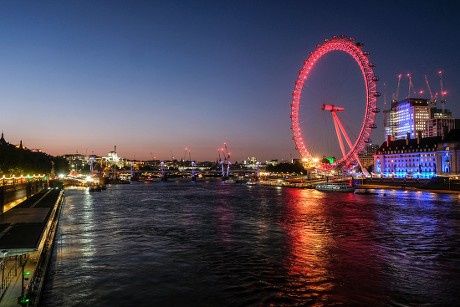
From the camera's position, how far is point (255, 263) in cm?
2277

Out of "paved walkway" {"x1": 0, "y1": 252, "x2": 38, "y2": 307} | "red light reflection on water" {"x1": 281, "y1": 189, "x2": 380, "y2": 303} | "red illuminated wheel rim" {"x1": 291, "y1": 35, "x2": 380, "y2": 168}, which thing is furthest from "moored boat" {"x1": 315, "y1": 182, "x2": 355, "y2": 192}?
"paved walkway" {"x1": 0, "y1": 252, "x2": 38, "y2": 307}

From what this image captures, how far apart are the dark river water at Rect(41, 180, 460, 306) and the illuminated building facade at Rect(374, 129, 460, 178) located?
327ft

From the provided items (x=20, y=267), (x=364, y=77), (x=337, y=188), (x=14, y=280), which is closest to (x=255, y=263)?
(x=20, y=267)

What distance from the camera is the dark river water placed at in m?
17.0

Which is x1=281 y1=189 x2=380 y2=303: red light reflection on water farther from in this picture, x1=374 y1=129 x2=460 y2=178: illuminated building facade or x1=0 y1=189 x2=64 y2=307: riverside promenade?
x1=374 y1=129 x2=460 y2=178: illuminated building facade

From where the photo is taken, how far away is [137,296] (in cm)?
1716

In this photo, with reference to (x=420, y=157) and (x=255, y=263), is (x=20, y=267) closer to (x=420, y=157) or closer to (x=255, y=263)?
(x=255, y=263)

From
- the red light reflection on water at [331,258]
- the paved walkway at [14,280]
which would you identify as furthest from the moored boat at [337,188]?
the paved walkway at [14,280]

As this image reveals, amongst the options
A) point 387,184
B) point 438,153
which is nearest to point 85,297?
point 387,184

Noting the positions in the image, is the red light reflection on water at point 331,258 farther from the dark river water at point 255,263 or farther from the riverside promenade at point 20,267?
the riverside promenade at point 20,267

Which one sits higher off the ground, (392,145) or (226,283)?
(392,145)

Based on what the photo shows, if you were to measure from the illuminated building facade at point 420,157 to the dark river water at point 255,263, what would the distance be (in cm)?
9980

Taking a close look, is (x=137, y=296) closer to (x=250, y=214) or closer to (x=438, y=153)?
(x=250, y=214)

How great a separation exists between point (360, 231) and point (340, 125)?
178ft
